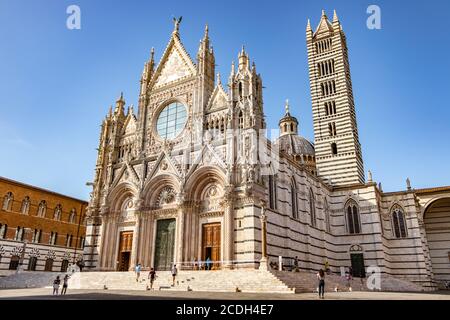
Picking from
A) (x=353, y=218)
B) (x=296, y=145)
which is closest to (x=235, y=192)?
(x=353, y=218)

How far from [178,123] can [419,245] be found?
2494 centimetres

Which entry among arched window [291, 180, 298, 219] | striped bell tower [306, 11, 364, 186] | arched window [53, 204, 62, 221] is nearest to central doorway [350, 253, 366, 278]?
striped bell tower [306, 11, 364, 186]

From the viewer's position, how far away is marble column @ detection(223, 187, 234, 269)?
21344 millimetres

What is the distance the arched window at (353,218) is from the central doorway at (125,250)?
796 inches

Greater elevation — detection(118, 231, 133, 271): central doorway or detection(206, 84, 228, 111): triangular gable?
detection(206, 84, 228, 111): triangular gable

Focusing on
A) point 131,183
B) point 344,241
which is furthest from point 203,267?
point 344,241

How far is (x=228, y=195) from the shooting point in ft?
73.2

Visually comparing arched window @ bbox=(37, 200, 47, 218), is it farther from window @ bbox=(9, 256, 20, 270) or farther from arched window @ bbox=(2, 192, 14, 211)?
window @ bbox=(9, 256, 20, 270)

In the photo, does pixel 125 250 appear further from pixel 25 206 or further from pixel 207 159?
pixel 25 206

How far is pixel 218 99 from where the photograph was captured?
27531 millimetres

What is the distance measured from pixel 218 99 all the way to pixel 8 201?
22.0m

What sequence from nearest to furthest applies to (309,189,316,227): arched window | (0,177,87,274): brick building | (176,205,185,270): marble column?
(176,205,185,270): marble column < (309,189,316,227): arched window < (0,177,87,274): brick building

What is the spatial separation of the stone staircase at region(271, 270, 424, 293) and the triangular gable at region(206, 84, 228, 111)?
13221 millimetres

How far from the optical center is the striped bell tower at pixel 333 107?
121ft
